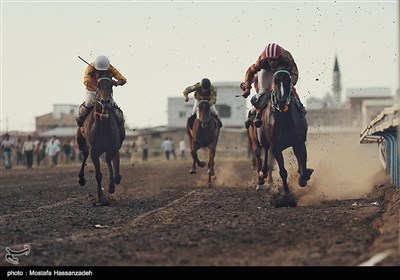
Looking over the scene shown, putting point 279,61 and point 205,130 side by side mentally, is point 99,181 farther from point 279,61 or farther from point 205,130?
point 205,130

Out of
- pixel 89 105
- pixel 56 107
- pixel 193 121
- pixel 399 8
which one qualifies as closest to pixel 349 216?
pixel 399 8

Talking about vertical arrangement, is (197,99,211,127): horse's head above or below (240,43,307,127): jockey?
below

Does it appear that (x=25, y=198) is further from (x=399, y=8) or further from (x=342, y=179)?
(x=399, y=8)

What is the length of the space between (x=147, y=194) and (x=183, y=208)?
15.5 ft

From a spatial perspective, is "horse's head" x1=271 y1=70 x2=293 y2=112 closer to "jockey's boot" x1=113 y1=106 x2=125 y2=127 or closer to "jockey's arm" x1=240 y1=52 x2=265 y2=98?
"jockey's arm" x1=240 y1=52 x2=265 y2=98

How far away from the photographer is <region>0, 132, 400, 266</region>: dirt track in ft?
26.0

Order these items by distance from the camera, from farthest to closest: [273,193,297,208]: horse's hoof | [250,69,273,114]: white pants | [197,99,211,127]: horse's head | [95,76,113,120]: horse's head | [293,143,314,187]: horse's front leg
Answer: [197,99,211,127]: horse's head < [250,69,273,114]: white pants < [95,76,113,120]: horse's head < [293,143,314,187]: horse's front leg < [273,193,297,208]: horse's hoof

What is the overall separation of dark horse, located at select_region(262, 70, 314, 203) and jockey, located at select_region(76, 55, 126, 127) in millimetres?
3138

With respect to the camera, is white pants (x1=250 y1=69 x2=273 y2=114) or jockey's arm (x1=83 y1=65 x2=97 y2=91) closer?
white pants (x1=250 y1=69 x2=273 y2=114)

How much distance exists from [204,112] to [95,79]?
17.5 feet

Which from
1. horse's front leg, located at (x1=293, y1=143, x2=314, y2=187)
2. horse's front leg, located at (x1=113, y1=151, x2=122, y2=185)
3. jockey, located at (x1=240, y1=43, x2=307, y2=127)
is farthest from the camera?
horse's front leg, located at (x1=113, y1=151, x2=122, y2=185)

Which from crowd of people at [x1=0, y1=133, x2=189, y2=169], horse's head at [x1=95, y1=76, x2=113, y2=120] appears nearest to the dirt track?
horse's head at [x1=95, y1=76, x2=113, y2=120]

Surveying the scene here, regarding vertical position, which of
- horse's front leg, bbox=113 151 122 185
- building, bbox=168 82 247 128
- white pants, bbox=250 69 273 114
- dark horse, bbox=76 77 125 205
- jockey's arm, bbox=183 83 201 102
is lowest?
horse's front leg, bbox=113 151 122 185

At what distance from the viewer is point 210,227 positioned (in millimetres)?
10391
